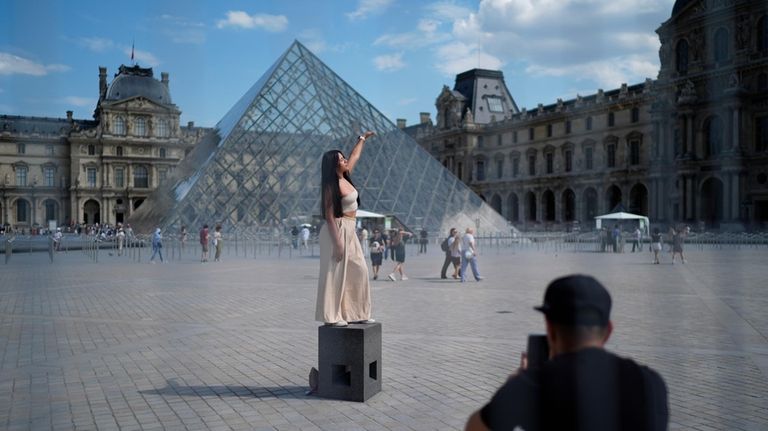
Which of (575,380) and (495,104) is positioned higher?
(495,104)

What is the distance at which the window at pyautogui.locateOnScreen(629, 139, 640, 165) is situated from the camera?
37.9 m

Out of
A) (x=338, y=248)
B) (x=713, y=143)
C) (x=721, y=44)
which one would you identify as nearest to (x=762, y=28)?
(x=721, y=44)

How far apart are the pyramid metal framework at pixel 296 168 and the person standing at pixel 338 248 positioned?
2181 centimetres

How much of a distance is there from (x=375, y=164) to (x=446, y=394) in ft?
80.5

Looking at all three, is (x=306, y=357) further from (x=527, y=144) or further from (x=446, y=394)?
(x=527, y=144)

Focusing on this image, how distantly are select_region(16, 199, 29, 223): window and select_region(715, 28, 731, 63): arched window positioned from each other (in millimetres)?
50682

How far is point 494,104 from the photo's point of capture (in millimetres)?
62312

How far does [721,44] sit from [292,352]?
15.3 ft

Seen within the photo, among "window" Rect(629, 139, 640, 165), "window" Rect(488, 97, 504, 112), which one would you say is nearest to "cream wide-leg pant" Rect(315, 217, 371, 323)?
"window" Rect(629, 139, 640, 165)

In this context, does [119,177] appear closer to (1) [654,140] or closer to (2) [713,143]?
(1) [654,140]

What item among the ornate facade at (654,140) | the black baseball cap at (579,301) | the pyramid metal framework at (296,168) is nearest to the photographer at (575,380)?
the black baseball cap at (579,301)

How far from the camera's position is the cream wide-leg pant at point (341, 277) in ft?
14.1

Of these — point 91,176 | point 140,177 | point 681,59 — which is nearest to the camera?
point 681,59

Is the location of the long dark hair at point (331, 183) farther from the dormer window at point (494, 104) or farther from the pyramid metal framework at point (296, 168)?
the dormer window at point (494, 104)
